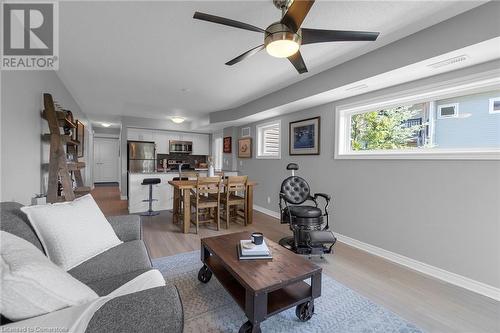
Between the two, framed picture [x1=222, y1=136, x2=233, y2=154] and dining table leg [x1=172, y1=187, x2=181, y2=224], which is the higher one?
framed picture [x1=222, y1=136, x2=233, y2=154]

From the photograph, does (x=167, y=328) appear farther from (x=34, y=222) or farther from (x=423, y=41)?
(x=423, y=41)

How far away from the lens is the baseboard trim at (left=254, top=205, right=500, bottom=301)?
6.56 feet

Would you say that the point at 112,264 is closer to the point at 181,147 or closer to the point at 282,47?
the point at 282,47

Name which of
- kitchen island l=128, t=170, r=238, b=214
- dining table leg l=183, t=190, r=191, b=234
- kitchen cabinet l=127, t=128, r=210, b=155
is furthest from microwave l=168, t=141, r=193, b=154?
dining table leg l=183, t=190, r=191, b=234

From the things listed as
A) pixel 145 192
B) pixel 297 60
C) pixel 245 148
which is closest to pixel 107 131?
pixel 145 192

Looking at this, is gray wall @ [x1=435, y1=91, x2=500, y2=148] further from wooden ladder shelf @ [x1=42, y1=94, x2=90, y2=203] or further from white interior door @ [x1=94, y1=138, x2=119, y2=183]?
white interior door @ [x1=94, y1=138, x2=119, y2=183]

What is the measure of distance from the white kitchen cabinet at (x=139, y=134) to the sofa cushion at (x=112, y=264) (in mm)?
5732

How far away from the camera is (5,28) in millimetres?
1917

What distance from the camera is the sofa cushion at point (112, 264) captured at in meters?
1.36

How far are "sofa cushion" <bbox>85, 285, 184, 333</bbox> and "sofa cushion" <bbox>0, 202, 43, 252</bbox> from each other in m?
0.90

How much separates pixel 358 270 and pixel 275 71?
2.68 meters

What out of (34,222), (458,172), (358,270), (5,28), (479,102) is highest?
(5,28)

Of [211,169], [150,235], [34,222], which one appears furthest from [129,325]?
[211,169]

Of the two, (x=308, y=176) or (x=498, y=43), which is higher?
(x=498, y=43)
